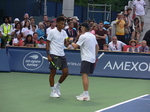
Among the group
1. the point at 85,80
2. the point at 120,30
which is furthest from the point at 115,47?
the point at 85,80

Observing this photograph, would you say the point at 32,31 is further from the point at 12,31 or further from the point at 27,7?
the point at 27,7

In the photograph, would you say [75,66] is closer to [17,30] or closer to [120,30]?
[120,30]

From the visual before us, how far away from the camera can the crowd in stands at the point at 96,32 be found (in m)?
18.6

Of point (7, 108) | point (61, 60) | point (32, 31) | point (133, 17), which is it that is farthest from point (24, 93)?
point (133, 17)

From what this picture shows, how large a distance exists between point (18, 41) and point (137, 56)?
5058mm

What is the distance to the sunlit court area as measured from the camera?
38.3 ft

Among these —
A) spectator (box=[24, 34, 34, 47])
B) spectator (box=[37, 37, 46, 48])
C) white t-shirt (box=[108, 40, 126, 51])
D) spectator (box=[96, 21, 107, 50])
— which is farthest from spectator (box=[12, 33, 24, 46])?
white t-shirt (box=[108, 40, 126, 51])

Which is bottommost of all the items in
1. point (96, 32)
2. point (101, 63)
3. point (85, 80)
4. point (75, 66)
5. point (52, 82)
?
Answer: point (75, 66)

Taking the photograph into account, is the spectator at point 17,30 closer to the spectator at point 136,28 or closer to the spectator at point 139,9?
the spectator at point 136,28

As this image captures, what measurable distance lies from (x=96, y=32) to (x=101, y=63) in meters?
2.27

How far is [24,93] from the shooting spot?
12820 mm

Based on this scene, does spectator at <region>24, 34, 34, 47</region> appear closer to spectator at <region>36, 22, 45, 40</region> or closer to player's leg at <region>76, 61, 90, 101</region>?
spectator at <region>36, 22, 45, 40</region>

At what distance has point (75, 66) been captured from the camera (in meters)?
17.6

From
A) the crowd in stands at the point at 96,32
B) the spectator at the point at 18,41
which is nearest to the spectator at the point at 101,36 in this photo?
the crowd in stands at the point at 96,32
